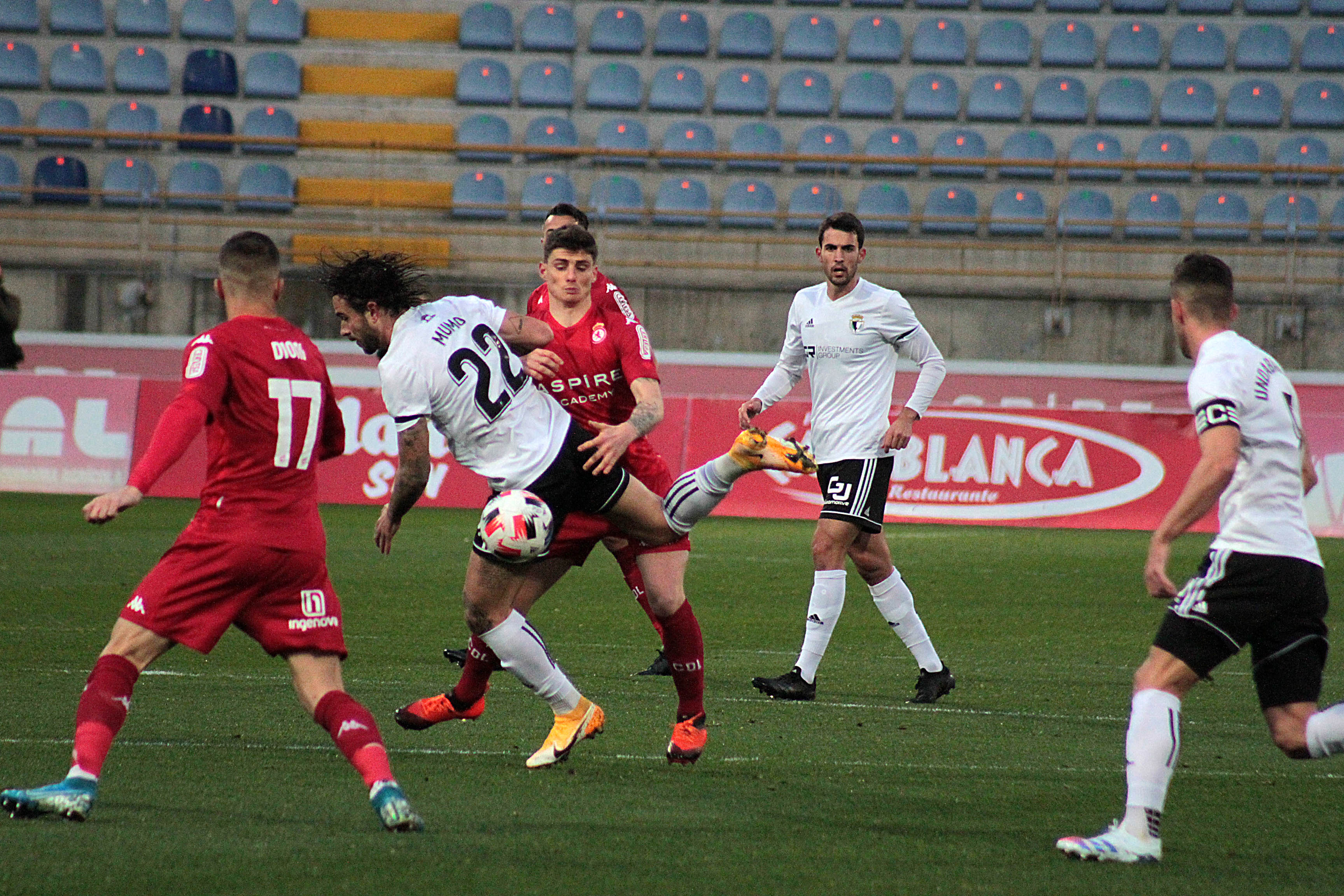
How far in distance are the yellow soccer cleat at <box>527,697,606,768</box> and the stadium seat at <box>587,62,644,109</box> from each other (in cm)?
1764

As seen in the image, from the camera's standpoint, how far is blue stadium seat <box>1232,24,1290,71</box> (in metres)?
22.2

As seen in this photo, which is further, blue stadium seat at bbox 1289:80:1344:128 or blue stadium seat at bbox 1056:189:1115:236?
blue stadium seat at bbox 1289:80:1344:128

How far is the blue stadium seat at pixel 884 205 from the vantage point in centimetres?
2034

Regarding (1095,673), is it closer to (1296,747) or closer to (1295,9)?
(1296,747)

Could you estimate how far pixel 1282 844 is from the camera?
4508 millimetres

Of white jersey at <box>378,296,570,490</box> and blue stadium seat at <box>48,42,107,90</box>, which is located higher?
blue stadium seat at <box>48,42,107,90</box>

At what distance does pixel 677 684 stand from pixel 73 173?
17.9m

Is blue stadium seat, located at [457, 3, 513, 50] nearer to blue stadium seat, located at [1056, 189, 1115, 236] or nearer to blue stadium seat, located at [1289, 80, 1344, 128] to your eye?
blue stadium seat, located at [1056, 189, 1115, 236]

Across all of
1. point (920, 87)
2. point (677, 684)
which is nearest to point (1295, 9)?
point (920, 87)

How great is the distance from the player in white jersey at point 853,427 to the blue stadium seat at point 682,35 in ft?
52.1

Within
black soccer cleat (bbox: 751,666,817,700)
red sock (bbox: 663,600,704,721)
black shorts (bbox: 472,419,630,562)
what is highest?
black shorts (bbox: 472,419,630,562)

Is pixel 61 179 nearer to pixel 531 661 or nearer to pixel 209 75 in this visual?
pixel 209 75

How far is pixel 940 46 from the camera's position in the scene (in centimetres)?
2258

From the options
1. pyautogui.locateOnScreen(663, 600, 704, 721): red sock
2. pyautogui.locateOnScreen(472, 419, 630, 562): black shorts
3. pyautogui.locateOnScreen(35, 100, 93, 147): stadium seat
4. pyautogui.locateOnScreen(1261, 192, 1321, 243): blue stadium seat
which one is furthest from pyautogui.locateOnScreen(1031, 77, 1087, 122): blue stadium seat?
pyautogui.locateOnScreen(472, 419, 630, 562): black shorts
